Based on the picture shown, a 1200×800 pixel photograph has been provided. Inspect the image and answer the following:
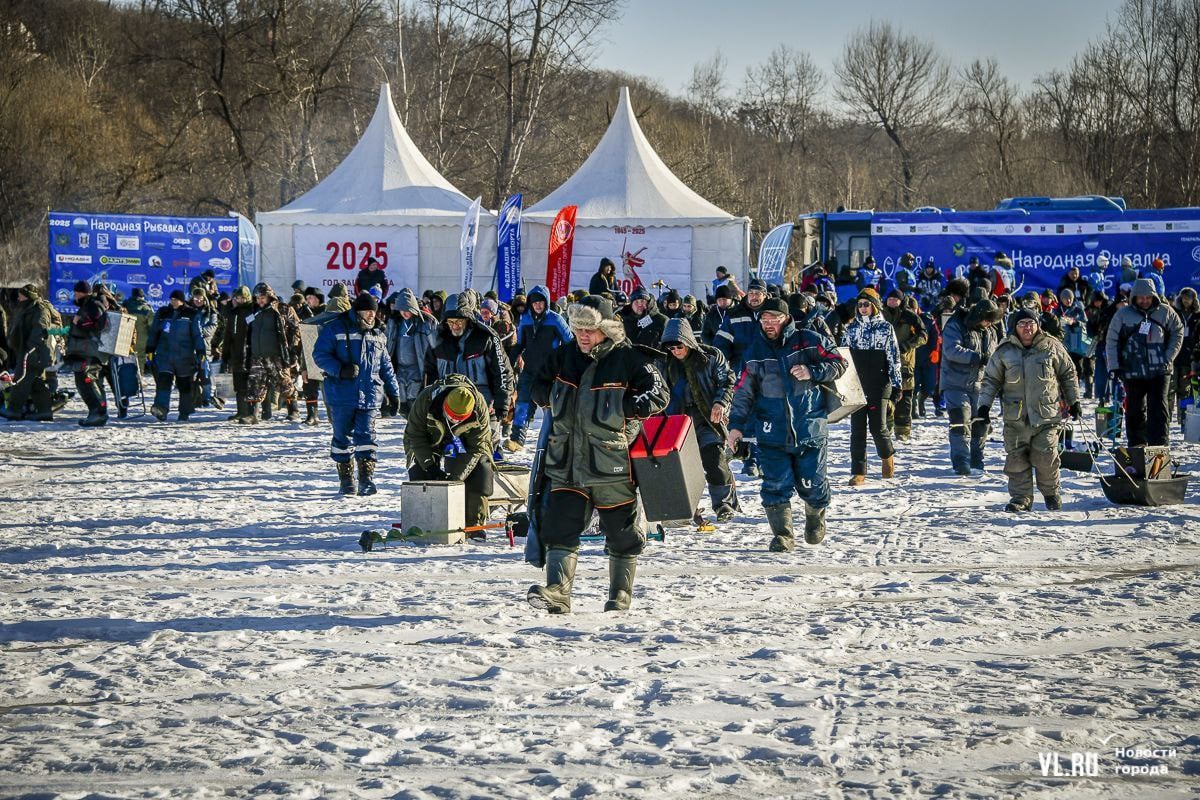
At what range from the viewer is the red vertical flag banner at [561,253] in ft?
73.9

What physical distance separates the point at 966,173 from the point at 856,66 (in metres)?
5.95

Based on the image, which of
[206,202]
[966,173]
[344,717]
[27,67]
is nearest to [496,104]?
[206,202]

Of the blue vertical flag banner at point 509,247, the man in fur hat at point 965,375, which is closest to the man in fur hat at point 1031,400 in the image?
the man in fur hat at point 965,375

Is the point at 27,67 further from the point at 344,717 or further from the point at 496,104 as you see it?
the point at 344,717

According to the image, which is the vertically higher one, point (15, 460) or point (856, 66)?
point (856, 66)

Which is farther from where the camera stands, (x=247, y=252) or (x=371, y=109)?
(x=371, y=109)

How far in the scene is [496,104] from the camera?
43812 millimetres

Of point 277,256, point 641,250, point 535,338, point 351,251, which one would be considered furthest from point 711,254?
point 535,338

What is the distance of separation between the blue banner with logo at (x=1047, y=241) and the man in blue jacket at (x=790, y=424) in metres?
15.6

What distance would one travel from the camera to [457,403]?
9.11 meters

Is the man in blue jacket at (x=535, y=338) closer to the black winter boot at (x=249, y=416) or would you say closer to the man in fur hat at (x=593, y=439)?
the black winter boot at (x=249, y=416)

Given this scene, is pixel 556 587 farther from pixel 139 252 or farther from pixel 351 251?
pixel 139 252

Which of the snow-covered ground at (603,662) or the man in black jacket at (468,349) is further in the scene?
the man in black jacket at (468,349)

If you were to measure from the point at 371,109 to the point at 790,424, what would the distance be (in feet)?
123
